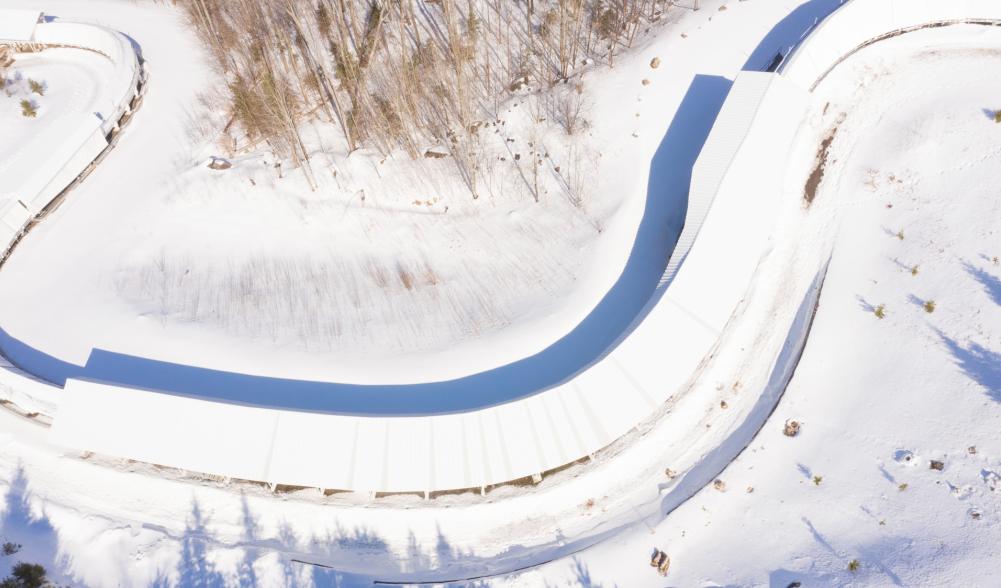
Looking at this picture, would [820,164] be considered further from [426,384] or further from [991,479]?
[426,384]

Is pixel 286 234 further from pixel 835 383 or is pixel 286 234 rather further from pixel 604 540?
pixel 835 383

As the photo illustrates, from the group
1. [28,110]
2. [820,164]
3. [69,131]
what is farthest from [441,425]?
[28,110]

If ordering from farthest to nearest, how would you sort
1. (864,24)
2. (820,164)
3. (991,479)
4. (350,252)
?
(864,24) → (820,164) → (350,252) → (991,479)

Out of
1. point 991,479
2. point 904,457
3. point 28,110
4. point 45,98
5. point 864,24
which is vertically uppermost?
point 45,98

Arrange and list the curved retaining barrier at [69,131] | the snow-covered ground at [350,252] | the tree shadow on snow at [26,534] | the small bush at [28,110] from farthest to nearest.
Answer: the small bush at [28,110], the curved retaining barrier at [69,131], the snow-covered ground at [350,252], the tree shadow on snow at [26,534]

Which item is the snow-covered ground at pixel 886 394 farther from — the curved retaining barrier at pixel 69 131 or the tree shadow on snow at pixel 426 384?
the curved retaining barrier at pixel 69 131

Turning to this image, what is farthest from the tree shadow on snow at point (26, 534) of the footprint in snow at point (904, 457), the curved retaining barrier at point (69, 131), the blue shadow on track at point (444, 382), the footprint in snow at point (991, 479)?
the footprint in snow at point (991, 479)

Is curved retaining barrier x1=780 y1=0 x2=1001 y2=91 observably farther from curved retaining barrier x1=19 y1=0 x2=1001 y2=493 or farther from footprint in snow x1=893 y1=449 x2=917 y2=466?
footprint in snow x1=893 y1=449 x2=917 y2=466

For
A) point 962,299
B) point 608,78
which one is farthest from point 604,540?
point 608,78
